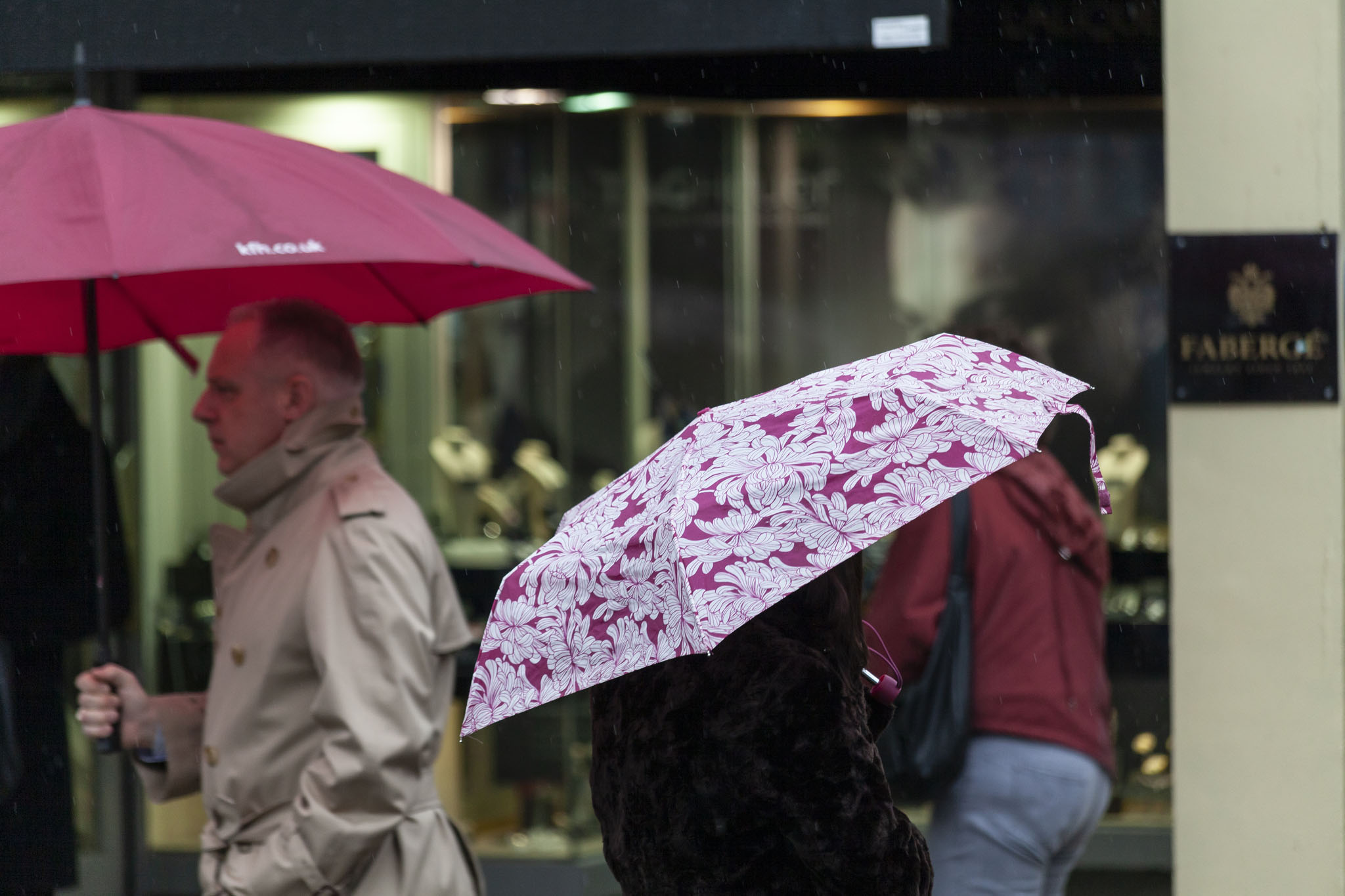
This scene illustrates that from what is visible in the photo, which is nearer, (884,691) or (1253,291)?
(884,691)

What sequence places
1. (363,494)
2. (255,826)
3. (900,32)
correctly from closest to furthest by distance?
(255,826)
(363,494)
(900,32)

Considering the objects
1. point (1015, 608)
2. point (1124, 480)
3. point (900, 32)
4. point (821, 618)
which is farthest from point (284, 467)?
point (1124, 480)

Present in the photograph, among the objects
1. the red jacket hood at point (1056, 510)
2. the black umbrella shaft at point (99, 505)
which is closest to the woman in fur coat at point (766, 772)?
the black umbrella shaft at point (99, 505)

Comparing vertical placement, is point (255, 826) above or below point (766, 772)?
→ below

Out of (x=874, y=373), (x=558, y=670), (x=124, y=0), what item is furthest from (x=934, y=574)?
(x=124, y=0)

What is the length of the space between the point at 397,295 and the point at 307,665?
1148 millimetres

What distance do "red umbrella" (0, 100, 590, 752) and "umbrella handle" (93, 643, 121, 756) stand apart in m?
0.01

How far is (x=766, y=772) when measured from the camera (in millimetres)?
2357

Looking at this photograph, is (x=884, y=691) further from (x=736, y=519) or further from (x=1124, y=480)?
(x=1124, y=480)

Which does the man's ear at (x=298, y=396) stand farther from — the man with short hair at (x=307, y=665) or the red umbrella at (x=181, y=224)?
the red umbrella at (x=181, y=224)

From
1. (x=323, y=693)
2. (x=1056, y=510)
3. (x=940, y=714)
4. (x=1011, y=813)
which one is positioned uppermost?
(x=1056, y=510)

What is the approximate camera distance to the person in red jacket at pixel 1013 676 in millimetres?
3904

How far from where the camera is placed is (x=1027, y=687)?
3.91 m

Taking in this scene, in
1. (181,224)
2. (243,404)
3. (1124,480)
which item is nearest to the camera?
(181,224)
